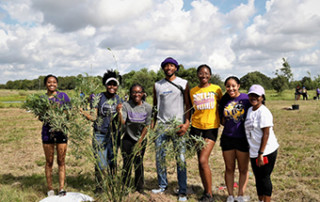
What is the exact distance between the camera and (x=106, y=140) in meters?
4.23

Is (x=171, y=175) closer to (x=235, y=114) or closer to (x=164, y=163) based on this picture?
(x=164, y=163)

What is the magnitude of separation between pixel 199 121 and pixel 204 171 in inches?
34.0

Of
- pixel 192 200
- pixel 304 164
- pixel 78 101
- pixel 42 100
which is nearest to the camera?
pixel 78 101

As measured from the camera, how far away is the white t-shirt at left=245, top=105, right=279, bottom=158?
3.45 m

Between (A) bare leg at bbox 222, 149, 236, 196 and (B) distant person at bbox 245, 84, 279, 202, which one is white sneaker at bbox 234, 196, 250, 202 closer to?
(A) bare leg at bbox 222, 149, 236, 196

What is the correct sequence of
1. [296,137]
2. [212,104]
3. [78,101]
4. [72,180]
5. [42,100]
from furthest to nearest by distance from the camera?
[296,137] < [72,180] < [212,104] < [42,100] < [78,101]

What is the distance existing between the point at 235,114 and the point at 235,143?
470mm

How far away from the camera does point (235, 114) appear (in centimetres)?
385

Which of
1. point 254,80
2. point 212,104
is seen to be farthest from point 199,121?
point 254,80

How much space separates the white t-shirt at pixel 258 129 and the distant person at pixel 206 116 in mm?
598

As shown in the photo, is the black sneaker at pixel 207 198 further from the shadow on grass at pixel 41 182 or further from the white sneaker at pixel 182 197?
the shadow on grass at pixel 41 182

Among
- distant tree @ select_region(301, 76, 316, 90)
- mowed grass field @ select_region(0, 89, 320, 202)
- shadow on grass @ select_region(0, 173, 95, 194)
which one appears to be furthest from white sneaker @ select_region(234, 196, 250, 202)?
distant tree @ select_region(301, 76, 316, 90)

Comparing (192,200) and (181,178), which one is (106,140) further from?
(192,200)

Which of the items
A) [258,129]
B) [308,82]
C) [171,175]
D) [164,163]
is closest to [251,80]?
[308,82]
